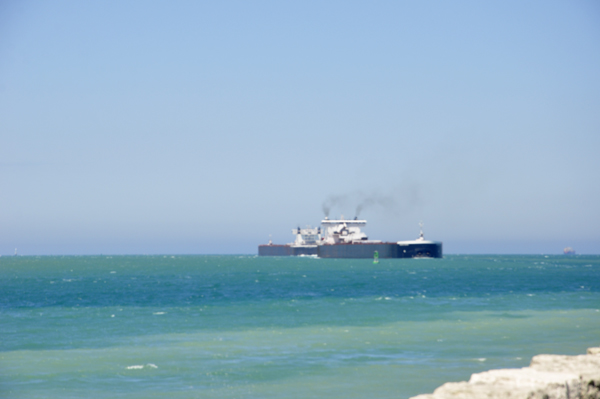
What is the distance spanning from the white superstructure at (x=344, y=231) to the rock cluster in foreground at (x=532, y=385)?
156 m

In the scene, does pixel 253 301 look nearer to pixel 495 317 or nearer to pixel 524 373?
pixel 495 317

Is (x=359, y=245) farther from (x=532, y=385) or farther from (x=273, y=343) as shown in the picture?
(x=532, y=385)

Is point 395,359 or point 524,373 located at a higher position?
point 524,373

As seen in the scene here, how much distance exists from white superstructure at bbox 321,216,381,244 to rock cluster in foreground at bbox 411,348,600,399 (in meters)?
156

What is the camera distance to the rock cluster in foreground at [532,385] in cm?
823

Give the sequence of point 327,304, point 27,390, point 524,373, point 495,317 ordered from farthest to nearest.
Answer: point 327,304 → point 495,317 → point 27,390 → point 524,373

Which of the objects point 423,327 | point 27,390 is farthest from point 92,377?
point 423,327

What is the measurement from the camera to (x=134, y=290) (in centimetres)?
5359

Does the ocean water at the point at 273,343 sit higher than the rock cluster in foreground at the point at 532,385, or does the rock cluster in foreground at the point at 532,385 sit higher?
the rock cluster in foreground at the point at 532,385

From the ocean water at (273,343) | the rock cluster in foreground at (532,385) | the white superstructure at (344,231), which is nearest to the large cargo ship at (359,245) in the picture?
the white superstructure at (344,231)

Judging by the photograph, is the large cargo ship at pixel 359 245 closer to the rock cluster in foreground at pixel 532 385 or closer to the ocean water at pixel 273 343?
the ocean water at pixel 273 343

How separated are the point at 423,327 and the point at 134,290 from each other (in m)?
33.8

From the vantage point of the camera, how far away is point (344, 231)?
174625mm

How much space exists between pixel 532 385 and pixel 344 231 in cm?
16653
